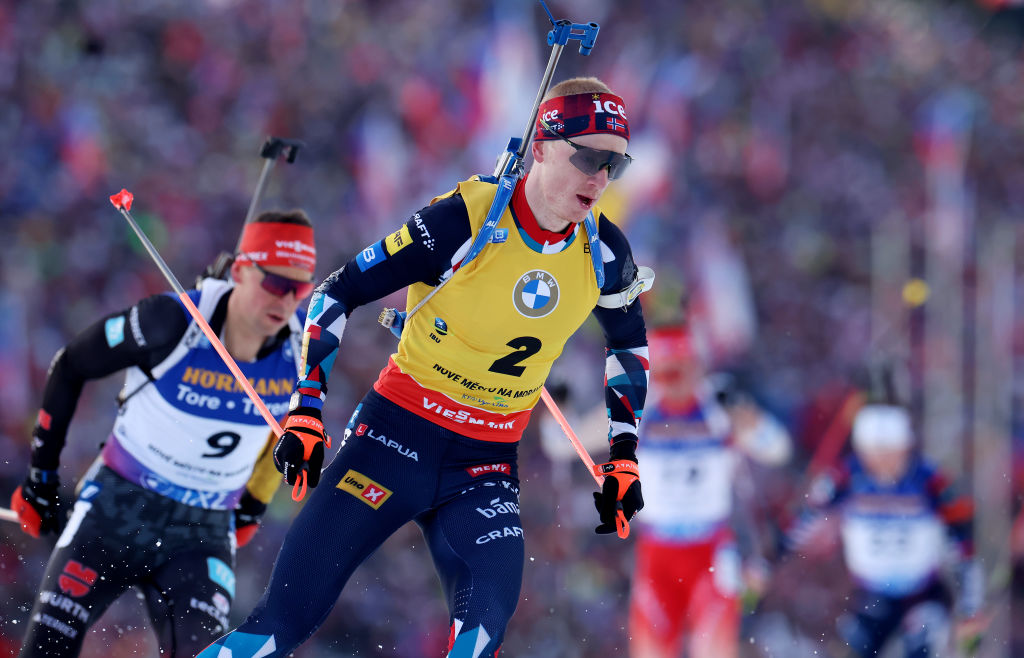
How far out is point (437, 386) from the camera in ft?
13.5

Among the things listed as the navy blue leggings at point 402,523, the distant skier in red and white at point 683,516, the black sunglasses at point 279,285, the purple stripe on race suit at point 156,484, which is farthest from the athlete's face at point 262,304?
the distant skier in red and white at point 683,516

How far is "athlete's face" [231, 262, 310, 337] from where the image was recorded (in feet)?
16.4

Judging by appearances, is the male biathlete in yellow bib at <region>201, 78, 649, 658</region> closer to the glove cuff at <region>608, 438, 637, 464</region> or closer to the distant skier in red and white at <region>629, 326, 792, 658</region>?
the glove cuff at <region>608, 438, 637, 464</region>

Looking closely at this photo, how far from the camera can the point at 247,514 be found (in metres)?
5.76

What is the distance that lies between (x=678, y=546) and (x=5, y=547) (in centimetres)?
551

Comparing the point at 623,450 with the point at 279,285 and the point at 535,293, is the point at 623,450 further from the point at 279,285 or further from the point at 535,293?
the point at 279,285

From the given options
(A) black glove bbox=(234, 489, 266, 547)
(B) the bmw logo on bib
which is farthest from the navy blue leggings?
(A) black glove bbox=(234, 489, 266, 547)

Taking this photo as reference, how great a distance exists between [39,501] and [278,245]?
1714 mm

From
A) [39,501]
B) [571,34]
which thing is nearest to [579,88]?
[571,34]

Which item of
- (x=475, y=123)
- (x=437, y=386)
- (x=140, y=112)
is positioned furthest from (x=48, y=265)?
(x=437, y=386)

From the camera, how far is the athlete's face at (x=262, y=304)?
501 cm

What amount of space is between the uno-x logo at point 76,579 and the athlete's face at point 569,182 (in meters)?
2.55

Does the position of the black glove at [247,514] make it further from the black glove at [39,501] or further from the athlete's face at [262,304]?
the athlete's face at [262,304]

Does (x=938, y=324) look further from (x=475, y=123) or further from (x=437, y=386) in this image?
(x=437, y=386)
